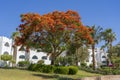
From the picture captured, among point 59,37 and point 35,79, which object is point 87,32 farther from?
point 35,79

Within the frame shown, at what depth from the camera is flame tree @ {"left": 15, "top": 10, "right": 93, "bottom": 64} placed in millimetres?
35875

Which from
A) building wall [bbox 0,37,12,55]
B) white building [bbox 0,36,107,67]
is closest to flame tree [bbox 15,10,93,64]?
white building [bbox 0,36,107,67]

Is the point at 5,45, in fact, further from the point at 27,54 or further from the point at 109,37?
the point at 109,37

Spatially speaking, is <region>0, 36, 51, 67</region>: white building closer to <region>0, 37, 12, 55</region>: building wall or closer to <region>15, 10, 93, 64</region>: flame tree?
<region>0, 37, 12, 55</region>: building wall

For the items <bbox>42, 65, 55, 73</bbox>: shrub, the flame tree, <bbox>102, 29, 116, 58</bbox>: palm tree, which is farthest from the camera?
<bbox>102, 29, 116, 58</bbox>: palm tree

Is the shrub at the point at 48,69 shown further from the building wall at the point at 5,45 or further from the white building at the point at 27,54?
the building wall at the point at 5,45

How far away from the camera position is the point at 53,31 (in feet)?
120

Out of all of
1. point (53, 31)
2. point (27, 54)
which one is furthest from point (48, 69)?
point (27, 54)

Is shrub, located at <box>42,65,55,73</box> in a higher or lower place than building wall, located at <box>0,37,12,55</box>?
lower

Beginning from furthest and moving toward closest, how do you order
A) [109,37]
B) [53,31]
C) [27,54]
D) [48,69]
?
[27,54], [109,37], [48,69], [53,31]

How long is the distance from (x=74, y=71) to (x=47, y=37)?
6004 millimetres

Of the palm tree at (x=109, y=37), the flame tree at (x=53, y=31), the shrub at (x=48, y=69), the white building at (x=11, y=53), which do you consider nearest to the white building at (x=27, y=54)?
the white building at (x=11, y=53)

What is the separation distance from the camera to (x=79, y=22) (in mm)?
37125

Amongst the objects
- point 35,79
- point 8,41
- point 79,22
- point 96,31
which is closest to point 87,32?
point 79,22
